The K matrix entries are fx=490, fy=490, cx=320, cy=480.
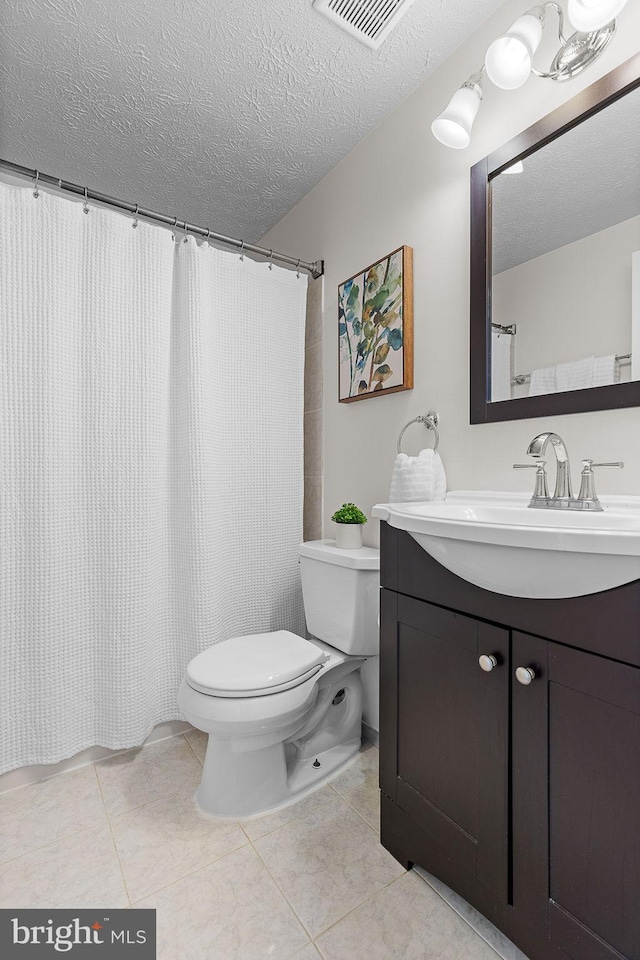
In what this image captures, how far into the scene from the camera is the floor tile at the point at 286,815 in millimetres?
1344

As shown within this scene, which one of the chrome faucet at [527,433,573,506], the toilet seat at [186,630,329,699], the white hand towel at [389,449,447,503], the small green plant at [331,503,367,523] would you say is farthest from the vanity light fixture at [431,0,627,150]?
the toilet seat at [186,630,329,699]

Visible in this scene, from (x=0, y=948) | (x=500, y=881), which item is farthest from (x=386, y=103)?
(x=0, y=948)

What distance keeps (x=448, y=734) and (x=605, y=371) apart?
2.83 ft

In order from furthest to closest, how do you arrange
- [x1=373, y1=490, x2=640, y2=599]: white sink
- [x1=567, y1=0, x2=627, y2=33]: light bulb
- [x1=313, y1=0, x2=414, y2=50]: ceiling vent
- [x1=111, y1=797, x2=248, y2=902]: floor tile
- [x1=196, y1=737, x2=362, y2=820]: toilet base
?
1. [x1=196, y1=737, x2=362, y2=820]: toilet base
2. [x1=313, y1=0, x2=414, y2=50]: ceiling vent
3. [x1=111, y1=797, x2=248, y2=902]: floor tile
4. [x1=567, y1=0, x2=627, y2=33]: light bulb
5. [x1=373, y1=490, x2=640, y2=599]: white sink

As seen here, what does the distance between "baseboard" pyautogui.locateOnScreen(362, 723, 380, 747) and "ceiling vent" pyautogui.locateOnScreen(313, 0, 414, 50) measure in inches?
85.3

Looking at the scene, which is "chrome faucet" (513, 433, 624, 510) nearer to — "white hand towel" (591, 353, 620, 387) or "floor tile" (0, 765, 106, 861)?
"white hand towel" (591, 353, 620, 387)

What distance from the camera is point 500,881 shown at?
3.03 feet

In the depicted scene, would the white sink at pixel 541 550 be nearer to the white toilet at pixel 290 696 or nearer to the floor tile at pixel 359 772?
the white toilet at pixel 290 696

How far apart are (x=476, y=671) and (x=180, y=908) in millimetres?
866

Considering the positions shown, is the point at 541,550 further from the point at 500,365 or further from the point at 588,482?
the point at 500,365

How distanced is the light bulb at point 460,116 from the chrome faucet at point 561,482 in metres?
0.81

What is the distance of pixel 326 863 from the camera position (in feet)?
4.03

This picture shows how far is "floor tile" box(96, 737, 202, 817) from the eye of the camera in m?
1.48

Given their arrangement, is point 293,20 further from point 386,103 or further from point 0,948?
point 0,948
